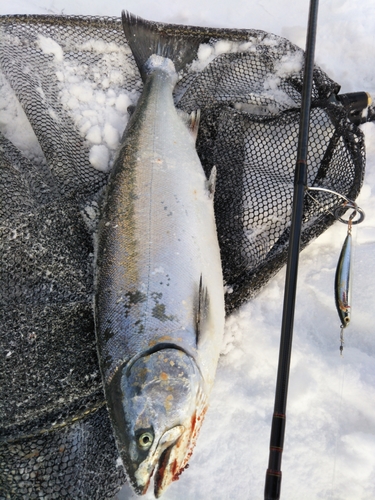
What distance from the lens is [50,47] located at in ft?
9.16

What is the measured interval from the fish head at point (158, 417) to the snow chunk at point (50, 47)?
6.57 feet

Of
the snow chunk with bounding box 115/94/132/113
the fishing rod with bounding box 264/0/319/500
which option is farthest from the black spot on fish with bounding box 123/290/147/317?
the snow chunk with bounding box 115/94/132/113

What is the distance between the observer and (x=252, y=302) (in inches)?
101

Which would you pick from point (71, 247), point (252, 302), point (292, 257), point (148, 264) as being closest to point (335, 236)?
point (252, 302)

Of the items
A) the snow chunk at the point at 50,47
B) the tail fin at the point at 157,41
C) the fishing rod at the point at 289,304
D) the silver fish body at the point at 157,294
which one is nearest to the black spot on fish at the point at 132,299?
the silver fish body at the point at 157,294

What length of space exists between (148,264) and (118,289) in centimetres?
17

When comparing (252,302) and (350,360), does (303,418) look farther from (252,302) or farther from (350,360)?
(252,302)

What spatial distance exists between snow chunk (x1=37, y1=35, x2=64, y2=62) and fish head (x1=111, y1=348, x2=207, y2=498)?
200 centimetres

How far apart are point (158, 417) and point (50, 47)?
7.53 ft

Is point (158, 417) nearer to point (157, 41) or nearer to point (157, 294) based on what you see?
point (157, 294)

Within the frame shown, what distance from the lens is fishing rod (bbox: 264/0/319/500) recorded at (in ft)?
5.60

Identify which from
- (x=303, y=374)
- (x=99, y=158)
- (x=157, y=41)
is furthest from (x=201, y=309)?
(x=157, y=41)

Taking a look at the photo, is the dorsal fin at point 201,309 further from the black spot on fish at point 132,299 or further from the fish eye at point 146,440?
the fish eye at point 146,440

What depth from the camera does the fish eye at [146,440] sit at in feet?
5.66
